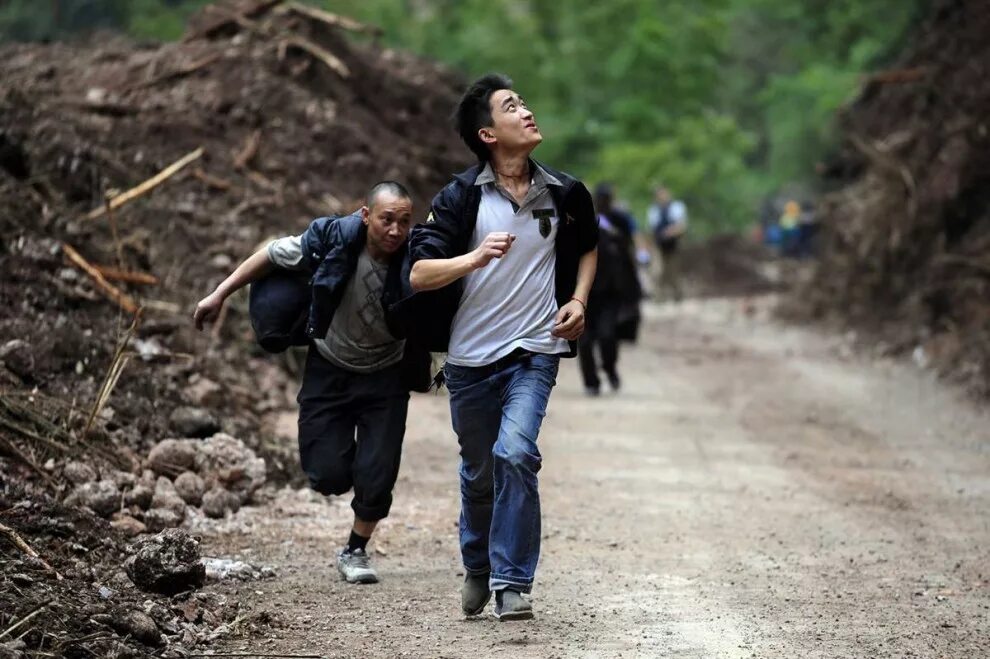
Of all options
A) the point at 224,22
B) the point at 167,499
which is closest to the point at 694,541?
the point at 167,499

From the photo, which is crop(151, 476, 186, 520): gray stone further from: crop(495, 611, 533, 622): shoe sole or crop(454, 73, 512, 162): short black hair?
crop(454, 73, 512, 162): short black hair

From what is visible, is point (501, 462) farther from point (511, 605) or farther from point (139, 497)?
point (139, 497)

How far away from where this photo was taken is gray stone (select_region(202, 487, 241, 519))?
359 inches

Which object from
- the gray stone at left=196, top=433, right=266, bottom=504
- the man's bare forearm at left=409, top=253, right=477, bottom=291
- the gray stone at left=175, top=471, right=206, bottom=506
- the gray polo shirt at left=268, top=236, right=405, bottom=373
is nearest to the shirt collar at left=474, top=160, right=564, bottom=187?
the man's bare forearm at left=409, top=253, right=477, bottom=291

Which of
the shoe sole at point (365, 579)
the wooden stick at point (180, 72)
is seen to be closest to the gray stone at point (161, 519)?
the shoe sole at point (365, 579)

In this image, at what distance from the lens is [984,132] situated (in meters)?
19.0

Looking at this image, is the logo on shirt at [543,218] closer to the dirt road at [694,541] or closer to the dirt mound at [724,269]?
the dirt road at [694,541]

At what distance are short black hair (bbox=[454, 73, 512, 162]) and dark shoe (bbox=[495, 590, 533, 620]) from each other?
1.81m

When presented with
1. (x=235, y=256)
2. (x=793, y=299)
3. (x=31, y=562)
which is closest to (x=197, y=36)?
(x=235, y=256)

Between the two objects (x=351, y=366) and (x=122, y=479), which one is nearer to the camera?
(x=351, y=366)

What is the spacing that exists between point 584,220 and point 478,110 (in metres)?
0.64

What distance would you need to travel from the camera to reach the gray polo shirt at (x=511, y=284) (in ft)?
22.2

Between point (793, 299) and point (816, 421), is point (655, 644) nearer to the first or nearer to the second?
point (816, 421)

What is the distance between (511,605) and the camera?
22.1 feet
